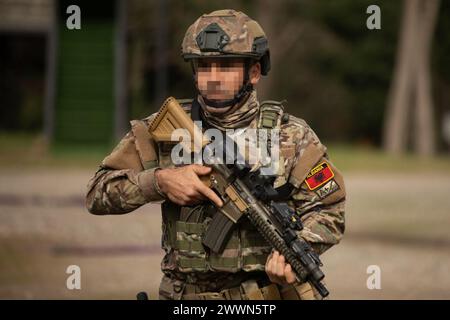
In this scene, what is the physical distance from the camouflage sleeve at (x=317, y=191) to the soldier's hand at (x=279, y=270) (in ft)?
0.85

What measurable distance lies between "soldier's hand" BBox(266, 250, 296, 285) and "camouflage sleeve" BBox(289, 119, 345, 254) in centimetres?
26

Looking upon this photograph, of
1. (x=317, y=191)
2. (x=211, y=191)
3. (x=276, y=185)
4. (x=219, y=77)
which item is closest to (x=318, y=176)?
(x=317, y=191)

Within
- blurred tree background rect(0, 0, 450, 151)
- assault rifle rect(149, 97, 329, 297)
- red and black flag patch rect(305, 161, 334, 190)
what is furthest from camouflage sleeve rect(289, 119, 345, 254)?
blurred tree background rect(0, 0, 450, 151)

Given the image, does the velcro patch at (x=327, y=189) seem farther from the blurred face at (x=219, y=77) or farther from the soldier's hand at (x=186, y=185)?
the blurred face at (x=219, y=77)

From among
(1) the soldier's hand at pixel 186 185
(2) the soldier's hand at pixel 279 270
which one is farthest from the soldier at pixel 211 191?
(2) the soldier's hand at pixel 279 270

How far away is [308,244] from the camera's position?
15.4 ft

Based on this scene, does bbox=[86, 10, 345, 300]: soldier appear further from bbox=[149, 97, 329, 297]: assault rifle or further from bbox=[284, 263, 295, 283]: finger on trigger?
bbox=[284, 263, 295, 283]: finger on trigger

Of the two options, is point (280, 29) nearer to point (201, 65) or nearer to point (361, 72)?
point (361, 72)

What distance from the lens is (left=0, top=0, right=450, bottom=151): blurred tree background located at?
4825 cm

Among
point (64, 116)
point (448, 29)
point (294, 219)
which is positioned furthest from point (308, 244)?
point (448, 29)

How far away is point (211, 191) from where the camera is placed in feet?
15.6

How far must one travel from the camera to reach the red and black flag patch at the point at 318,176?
4.87m

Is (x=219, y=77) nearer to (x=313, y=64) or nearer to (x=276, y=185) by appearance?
(x=276, y=185)

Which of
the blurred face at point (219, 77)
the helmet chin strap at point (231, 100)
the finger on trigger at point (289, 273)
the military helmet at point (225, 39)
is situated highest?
the military helmet at point (225, 39)
